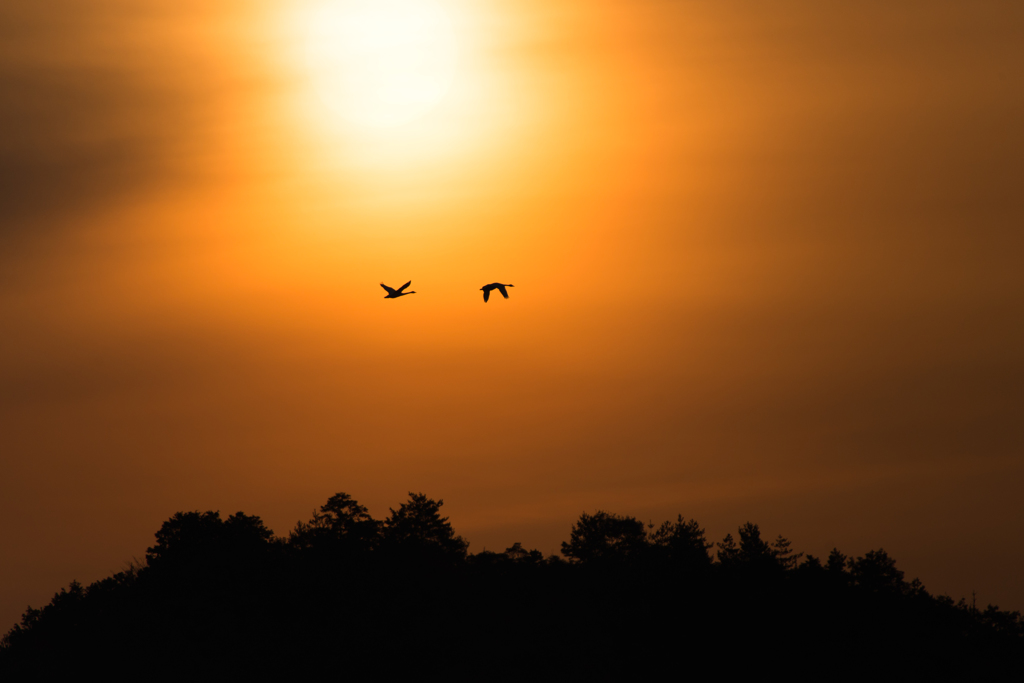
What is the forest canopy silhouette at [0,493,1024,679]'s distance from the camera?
10981cm

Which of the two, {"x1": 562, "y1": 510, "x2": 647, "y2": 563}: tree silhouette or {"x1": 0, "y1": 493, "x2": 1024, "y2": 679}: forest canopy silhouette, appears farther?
{"x1": 562, "y1": 510, "x2": 647, "y2": 563}: tree silhouette

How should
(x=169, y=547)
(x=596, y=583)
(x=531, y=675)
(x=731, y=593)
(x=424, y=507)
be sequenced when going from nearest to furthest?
(x=531, y=675), (x=731, y=593), (x=596, y=583), (x=169, y=547), (x=424, y=507)

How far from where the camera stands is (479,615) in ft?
394

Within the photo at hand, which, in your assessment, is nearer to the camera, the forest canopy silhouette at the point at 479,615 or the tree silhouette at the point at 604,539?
the forest canopy silhouette at the point at 479,615

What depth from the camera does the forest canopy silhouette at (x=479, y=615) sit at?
360 ft

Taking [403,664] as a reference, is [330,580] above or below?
above

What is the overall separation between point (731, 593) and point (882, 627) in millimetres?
13204

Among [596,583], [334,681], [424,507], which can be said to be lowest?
[334,681]

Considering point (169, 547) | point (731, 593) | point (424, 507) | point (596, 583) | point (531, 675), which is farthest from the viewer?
point (424, 507)

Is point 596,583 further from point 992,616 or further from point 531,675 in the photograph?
point 992,616

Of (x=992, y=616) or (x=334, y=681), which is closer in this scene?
(x=334, y=681)

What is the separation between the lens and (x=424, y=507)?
152 m

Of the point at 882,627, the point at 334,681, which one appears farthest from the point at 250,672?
the point at 882,627

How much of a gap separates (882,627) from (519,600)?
32702 millimetres
